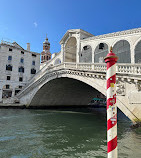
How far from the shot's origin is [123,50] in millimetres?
11062

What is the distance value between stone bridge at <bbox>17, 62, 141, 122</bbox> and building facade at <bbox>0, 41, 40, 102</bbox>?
6196 millimetres

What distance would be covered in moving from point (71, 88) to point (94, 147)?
1385 cm

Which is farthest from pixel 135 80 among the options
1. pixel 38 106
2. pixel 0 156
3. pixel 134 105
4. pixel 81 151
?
pixel 38 106

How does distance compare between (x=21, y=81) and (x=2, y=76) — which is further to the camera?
(x=21, y=81)

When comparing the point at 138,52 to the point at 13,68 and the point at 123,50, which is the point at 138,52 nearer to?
the point at 123,50

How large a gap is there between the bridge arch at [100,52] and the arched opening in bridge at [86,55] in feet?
2.48

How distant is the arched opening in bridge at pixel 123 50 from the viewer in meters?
10.7

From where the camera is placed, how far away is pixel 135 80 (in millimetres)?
6949

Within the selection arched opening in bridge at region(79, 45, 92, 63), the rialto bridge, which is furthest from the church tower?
arched opening in bridge at region(79, 45, 92, 63)

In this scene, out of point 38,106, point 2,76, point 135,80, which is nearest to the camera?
point 135,80

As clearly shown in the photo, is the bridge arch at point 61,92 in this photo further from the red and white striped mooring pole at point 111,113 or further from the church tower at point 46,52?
the church tower at point 46,52

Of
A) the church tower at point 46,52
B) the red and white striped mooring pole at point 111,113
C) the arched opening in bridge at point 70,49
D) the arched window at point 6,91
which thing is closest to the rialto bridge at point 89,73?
the arched opening in bridge at point 70,49

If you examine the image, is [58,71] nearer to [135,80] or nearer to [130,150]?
[135,80]

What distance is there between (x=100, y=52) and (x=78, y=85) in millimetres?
6051
